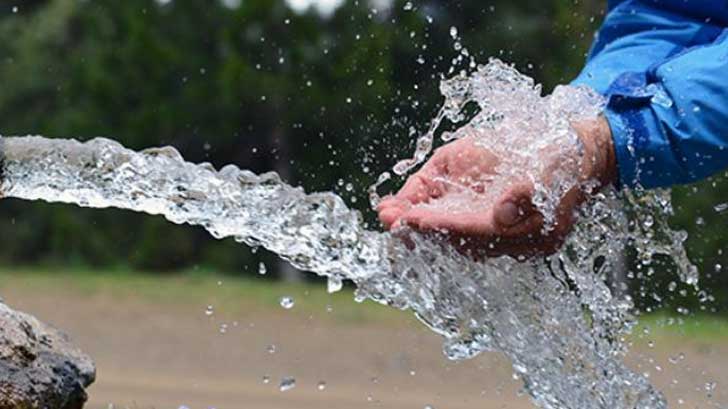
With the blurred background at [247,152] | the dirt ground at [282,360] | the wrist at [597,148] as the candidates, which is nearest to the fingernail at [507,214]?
the wrist at [597,148]

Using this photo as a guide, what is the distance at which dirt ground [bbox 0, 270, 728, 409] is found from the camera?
5961mm

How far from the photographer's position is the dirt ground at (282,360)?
5.96 metres

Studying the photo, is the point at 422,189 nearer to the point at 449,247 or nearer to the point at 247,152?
the point at 449,247

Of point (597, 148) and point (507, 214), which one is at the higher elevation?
point (597, 148)

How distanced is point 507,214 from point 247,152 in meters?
13.2

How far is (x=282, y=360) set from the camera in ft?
27.2

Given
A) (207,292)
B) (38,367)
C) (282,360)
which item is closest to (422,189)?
(38,367)

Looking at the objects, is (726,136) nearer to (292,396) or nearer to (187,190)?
(187,190)

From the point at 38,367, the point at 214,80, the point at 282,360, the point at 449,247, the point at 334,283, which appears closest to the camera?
the point at 38,367

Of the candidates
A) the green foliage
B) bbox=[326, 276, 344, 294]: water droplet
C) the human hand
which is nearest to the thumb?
the human hand

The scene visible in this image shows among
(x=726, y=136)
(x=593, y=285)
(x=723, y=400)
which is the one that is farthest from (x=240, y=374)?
(x=726, y=136)

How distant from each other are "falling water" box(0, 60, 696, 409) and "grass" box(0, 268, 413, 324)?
23.7 feet

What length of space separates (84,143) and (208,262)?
1403 centimetres

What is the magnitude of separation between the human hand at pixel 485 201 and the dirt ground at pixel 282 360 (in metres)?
1.69
